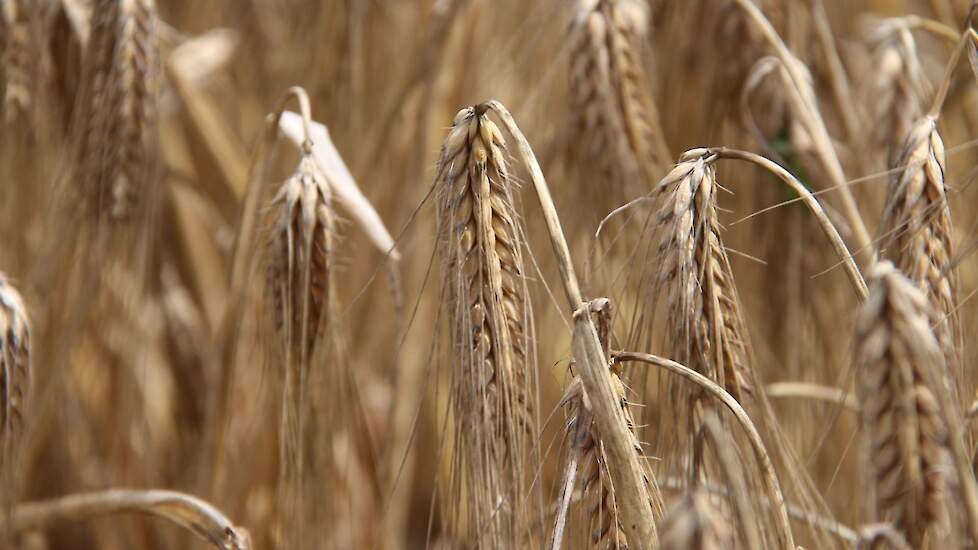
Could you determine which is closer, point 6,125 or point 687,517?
point 687,517

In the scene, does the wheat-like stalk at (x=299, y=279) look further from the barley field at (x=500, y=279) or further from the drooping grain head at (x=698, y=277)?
the drooping grain head at (x=698, y=277)

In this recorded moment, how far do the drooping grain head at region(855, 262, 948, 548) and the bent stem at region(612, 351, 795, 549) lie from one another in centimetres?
8

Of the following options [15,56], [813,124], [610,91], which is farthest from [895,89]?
[15,56]

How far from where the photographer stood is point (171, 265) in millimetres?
1521

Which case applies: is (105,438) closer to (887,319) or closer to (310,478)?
(310,478)

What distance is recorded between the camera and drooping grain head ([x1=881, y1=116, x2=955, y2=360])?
2.14 feet

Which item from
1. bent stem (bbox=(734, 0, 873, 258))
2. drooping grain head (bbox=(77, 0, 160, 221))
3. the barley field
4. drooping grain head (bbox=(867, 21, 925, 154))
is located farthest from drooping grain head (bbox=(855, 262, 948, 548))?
drooping grain head (bbox=(77, 0, 160, 221))

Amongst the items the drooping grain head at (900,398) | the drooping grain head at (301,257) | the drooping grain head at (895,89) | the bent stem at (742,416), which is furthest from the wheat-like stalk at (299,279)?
the drooping grain head at (895,89)

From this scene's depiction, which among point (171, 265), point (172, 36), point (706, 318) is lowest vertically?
point (706, 318)

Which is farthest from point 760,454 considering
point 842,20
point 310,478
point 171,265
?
point 842,20

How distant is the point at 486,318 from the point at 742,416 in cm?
16

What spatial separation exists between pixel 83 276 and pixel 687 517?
73cm

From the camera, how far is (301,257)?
77 centimetres

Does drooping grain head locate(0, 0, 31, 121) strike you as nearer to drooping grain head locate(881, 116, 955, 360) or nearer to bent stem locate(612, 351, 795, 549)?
bent stem locate(612, 351, 795, 549)
